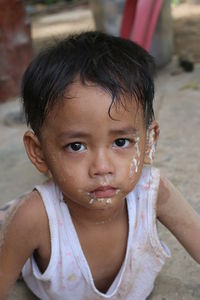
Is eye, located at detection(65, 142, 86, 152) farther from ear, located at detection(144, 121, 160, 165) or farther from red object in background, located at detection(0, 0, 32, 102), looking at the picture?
red object in background, located at detection(0, 0, 32, 102)

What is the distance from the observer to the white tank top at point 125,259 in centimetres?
123

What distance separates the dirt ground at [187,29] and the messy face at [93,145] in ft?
9.29

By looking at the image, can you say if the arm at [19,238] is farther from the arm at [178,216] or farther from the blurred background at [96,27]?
the blurred background at [96,27]

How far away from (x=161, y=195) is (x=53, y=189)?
0.94 feet

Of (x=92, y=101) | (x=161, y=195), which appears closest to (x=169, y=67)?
(x=161, y=195)

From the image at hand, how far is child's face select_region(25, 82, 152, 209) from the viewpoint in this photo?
1022 millimetres

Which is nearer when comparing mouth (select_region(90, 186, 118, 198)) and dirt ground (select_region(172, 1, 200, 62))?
mouth (select_region(90, 186, 118, 198))

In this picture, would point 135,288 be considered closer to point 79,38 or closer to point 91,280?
point 91,280

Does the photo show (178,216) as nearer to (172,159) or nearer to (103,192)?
(103,192)

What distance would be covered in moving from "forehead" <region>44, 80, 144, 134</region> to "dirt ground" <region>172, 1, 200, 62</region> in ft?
9.41

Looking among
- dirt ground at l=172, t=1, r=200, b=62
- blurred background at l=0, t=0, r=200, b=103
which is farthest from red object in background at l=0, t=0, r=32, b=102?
dirt ground at l=172, t=1, r=200, b=62

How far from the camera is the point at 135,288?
1327 mm

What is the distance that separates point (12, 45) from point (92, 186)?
2.34 metres

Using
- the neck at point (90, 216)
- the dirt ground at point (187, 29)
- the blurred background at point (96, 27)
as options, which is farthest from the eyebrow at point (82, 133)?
the dirt ground at point (187, 29)
